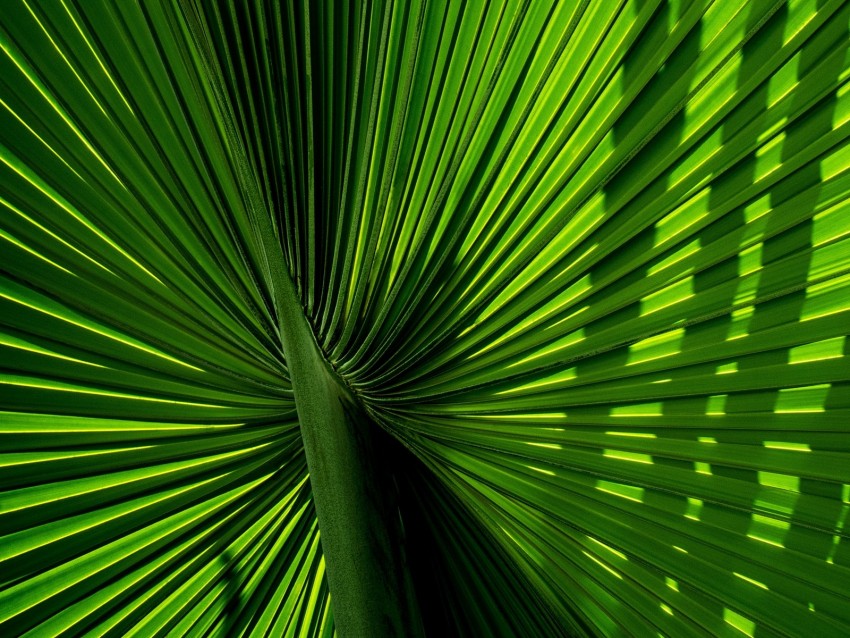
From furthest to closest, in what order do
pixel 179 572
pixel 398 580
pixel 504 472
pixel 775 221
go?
pixel 179 572 < pixel 504 472 < pixel 398 580 < pixel 775 221

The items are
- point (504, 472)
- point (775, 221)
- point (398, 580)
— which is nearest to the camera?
point (775, 221)

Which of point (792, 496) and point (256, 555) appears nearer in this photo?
point (792, 496)

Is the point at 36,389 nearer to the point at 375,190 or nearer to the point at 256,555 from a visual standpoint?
the point at 256,555

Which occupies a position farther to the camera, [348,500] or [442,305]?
[442,305]

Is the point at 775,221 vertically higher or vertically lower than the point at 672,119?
lower

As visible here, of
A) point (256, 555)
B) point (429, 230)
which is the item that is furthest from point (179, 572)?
point (429, 230)

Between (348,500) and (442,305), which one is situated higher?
(442,305)

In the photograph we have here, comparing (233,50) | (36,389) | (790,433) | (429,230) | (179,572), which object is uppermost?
(233,50)
